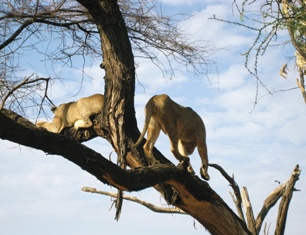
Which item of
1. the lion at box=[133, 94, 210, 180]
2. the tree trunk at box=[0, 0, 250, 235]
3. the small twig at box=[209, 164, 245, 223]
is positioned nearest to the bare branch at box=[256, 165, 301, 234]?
the small twig at box=[209, 164, 245, 223]

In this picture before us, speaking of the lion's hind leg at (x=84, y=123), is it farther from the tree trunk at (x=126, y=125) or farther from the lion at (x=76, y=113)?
the tree trunk at (x=126, y=125)

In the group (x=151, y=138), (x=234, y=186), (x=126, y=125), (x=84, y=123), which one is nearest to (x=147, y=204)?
(x=234, y=186)

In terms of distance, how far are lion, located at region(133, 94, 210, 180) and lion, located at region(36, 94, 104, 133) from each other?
50.8 inches

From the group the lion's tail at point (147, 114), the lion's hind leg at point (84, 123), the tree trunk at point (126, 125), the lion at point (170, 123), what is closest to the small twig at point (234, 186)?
the tree trunk at point (126, 125)

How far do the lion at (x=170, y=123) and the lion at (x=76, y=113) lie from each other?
1289 millimetres

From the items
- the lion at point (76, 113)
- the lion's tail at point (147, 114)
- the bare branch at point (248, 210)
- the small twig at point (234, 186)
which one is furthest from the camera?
the bare branch at point (248, 210)

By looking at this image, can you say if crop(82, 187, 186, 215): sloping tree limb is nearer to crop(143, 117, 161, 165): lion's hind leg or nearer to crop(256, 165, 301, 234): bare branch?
crop(256, 165, 301, 234): bare branch

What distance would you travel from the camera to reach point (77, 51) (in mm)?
7957

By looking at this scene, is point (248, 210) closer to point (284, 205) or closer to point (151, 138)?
point (284, 205)

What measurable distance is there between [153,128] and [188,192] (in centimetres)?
94

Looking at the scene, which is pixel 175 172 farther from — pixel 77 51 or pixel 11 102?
pixel 77 51

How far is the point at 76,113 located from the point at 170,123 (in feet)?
6.71

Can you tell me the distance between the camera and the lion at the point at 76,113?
7.30 meters

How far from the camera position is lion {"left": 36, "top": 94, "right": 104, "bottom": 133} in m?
7.30
